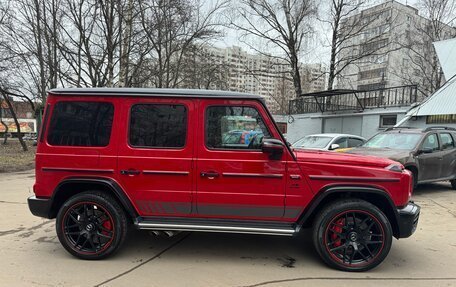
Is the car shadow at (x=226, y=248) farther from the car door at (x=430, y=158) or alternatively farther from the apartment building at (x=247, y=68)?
the apartment building at (x=247, y=68)

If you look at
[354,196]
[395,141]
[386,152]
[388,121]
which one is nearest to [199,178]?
[354,196]

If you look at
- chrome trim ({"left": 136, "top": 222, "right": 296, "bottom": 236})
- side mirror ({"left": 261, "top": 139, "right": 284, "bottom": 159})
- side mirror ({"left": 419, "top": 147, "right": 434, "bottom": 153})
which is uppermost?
side mirror ({"left": 261, "top": 139, "right": 284, "bottom": 159})

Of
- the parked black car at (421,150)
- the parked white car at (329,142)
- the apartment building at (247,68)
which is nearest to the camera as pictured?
the parked black car at (421,150)

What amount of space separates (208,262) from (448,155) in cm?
798

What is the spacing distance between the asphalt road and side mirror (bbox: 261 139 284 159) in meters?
1.39

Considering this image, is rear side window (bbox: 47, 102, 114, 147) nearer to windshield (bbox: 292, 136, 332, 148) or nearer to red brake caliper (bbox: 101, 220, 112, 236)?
red brake caliper (bbox: 101, 220, 112, 236)

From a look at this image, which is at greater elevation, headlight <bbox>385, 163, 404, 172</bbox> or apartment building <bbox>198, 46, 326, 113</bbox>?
apartment building <bbox>198, 46, 326, 113</bbox>

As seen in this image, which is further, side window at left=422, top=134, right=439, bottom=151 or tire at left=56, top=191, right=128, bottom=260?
side window at left=422, top=134, right=439, bottom=151

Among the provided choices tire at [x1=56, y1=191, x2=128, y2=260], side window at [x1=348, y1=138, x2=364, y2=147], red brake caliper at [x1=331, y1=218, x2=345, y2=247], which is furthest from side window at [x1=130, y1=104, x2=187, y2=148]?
side window at [x1=348, y1=138, x2=364, y2=147]

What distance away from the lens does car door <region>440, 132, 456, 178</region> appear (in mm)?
9055

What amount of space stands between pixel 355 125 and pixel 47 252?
59.1 ft

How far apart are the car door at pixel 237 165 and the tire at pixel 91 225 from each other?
3.58ft

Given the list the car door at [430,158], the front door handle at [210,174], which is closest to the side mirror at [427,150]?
the car door at [430,158]

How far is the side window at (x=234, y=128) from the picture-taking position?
162 inches
